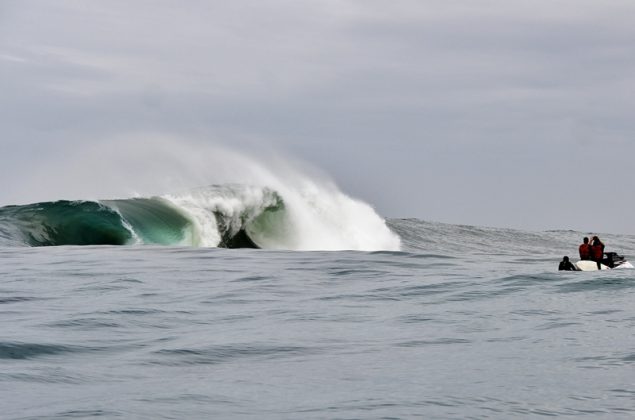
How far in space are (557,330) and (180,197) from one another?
24.5m

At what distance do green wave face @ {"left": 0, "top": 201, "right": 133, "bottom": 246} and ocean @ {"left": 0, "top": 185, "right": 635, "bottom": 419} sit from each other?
4107mm

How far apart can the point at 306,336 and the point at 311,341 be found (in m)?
0.36

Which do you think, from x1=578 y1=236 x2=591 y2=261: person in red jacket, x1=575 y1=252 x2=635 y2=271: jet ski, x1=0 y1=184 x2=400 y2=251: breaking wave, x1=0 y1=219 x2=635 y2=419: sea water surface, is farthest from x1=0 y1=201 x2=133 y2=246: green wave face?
x1=575 y1=252 x2=635 y2=271: jet ski

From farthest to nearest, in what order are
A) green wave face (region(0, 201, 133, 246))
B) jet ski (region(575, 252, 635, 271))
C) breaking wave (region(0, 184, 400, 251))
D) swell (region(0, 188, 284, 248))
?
1. breaking wave (region(0, 184, 400, 251))
2. swell (region(0, 188, 284, 248))
3. green wave face (region(0, 201, 133, 246))
4. jet ski (region(575, 252, 635, 271))

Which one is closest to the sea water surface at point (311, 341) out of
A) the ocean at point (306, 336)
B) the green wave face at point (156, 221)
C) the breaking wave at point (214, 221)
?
the ocean at point (306, 336)

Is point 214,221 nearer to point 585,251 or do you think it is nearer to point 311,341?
point 585,251

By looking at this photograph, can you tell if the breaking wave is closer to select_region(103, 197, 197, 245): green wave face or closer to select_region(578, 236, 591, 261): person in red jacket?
select_region(103, 197, 197, 245): green wave face

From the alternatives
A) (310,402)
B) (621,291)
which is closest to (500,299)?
(621,291)

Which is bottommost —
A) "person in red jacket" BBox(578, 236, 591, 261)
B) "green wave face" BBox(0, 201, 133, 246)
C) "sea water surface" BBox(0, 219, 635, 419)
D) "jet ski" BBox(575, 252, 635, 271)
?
"sea water surface" BBox(0, 219, 635, 419)

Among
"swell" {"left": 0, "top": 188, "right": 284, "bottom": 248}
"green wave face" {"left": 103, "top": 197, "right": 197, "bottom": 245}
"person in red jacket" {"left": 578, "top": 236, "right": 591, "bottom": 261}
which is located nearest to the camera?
"person in red jacket" {"left": 578, "top": 236, "right": 591, "bottom": 261}

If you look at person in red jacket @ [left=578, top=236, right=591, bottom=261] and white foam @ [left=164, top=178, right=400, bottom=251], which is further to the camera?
white foam @ [left=164, top=178, right=400, bottom=251]

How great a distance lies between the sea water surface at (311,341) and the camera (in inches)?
311

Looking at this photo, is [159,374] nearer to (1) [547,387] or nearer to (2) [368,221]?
(1) [547,387]

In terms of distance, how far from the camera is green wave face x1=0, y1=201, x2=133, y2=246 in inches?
1086
